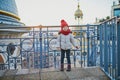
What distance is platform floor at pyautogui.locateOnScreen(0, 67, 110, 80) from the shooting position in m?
4.45

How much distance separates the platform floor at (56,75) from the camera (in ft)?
14.6

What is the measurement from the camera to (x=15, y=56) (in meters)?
5.78

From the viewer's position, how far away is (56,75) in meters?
4.66

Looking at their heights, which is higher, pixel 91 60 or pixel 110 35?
pixel 110 35

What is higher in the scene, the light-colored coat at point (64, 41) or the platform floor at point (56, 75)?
the light-colored coat at point (64, 41)

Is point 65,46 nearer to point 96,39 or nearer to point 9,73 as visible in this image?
point 96,39

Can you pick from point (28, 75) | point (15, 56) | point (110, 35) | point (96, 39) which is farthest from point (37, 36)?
point (110, 35)

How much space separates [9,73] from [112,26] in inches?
120

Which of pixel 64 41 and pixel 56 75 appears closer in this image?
pixel 56 75

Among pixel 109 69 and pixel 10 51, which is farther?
pixel 10 51

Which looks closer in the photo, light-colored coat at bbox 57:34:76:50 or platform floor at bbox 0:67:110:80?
platform floor at bbox 0:67:110:80

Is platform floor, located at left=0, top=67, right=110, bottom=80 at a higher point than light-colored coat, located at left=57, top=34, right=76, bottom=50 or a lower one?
lower

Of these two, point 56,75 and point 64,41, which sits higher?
point 64,41

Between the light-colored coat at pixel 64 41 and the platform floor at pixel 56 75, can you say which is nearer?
the platform floor at pixel 56 75
